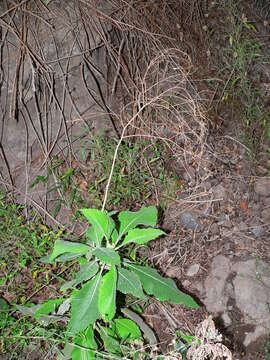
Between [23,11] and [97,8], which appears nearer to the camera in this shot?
[23,11]

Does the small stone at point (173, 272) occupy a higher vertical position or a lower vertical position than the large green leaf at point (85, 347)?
lower

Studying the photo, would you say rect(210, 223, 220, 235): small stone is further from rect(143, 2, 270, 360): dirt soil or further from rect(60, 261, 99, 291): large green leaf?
rect(60, 261, 99, 291): large green leaf

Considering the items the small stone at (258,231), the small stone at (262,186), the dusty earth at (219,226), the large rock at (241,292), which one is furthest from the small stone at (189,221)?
the small stone at (262,186)

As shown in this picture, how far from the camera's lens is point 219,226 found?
113 inches

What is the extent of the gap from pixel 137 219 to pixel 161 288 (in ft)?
1.07

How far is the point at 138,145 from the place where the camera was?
2857 millimetres

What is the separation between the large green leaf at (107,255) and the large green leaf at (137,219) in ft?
0.60

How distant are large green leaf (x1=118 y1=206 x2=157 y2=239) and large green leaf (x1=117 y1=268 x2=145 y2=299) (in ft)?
0.66

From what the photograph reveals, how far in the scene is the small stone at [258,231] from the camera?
111 inches

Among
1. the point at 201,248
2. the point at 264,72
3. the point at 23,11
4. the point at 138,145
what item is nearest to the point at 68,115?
the point at 138,145

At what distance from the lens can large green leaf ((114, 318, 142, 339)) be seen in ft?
6.28

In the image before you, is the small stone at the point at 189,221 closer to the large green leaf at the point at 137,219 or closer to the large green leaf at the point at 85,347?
the large green leaf at the point at 137,219

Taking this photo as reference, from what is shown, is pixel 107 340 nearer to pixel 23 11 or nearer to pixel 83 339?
pixel 83 339

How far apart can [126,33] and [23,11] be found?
2.68 ft
